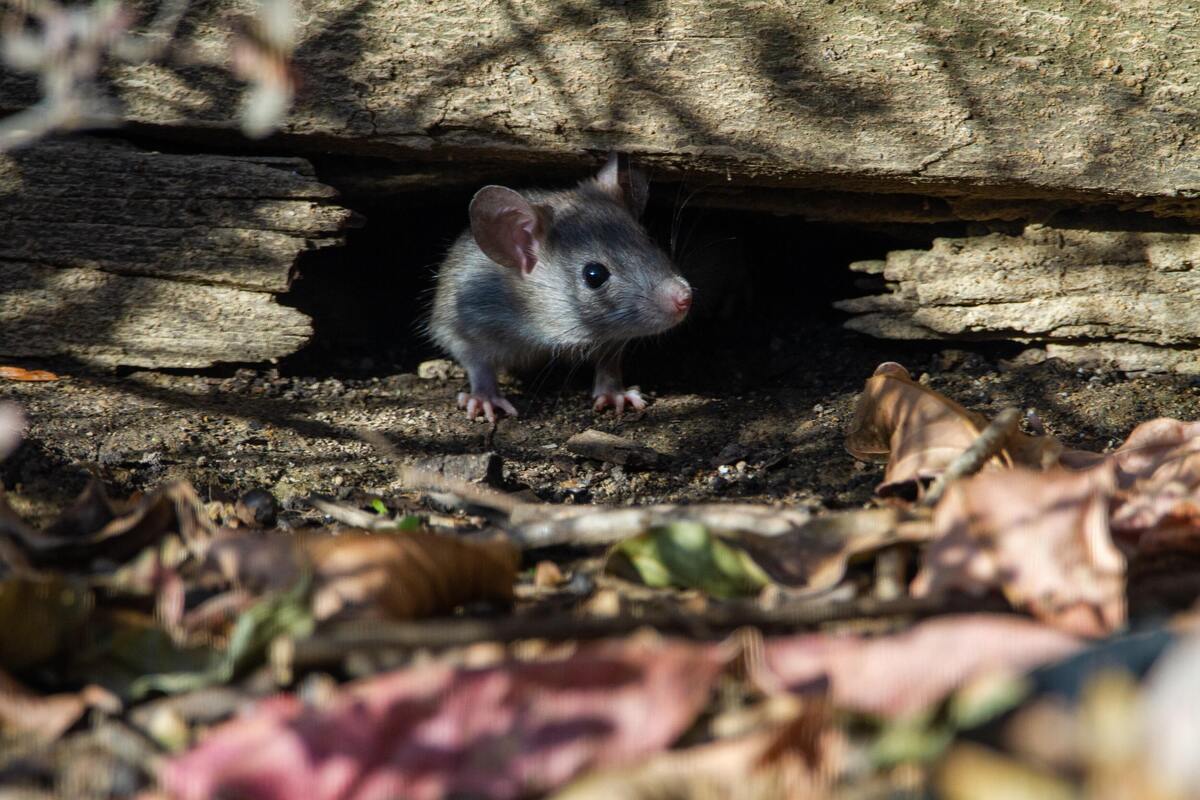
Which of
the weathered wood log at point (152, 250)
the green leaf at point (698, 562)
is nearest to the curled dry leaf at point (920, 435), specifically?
the green leaf at point (698, 562)

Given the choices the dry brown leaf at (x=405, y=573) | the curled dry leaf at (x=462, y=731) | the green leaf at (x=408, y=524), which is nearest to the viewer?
the curled dry leaf at (x=462, y=731)

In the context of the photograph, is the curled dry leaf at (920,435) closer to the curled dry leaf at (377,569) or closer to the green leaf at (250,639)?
the curled dry leaf at (377,569)

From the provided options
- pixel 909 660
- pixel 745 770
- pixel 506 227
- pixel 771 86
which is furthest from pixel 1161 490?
pixel 506 227

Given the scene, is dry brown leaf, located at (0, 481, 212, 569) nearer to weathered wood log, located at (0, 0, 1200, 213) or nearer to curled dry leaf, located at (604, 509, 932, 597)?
curled dry leaf, located at (604, 509, 932, 597)

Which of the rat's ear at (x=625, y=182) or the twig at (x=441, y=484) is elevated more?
the rat's ear at (x=625, y=182)

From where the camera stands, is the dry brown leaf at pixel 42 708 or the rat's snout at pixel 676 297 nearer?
the dry brown leaf at pixel 42 708

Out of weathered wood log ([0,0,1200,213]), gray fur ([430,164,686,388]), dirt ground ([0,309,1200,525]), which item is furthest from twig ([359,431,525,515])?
gray fur ([430,164,686,388])
